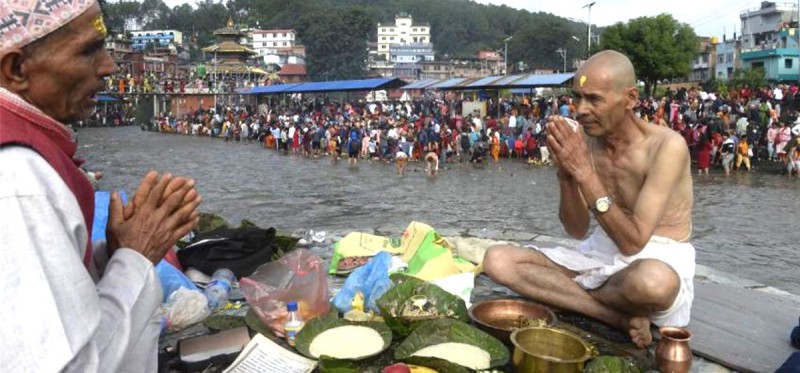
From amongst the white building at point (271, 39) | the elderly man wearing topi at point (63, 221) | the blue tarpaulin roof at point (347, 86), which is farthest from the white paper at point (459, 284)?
the white building at point (271, 39)

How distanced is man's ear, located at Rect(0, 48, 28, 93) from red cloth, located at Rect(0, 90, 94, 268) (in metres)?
0.04

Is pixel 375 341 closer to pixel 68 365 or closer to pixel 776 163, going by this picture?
pixel 68 365

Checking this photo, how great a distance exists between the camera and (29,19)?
1.33 meters

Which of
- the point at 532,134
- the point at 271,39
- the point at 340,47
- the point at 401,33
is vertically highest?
the point at 401,33

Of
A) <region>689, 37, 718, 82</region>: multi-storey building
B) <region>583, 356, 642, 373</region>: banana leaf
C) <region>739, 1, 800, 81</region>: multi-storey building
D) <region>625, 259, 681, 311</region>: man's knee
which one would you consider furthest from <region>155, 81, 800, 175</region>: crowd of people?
<region>689, 37, 718, 82</region>: multi-storey building

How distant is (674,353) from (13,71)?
2751mm

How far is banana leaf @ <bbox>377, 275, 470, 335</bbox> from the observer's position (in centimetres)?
326

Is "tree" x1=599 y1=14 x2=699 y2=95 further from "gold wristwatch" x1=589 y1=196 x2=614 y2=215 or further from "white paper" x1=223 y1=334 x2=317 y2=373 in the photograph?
"white paper" x1=223 y1=334 x2=317 y2=373

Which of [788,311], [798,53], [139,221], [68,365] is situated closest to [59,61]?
[139,221]

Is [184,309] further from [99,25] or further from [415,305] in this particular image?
[99,25]

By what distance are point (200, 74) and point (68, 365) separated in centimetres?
5959

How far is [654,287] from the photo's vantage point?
113 inches

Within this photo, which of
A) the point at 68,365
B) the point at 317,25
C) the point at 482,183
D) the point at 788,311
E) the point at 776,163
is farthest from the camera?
the point at 317,25

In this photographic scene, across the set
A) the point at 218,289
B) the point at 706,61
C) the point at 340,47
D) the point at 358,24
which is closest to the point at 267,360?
the point at 218,289
